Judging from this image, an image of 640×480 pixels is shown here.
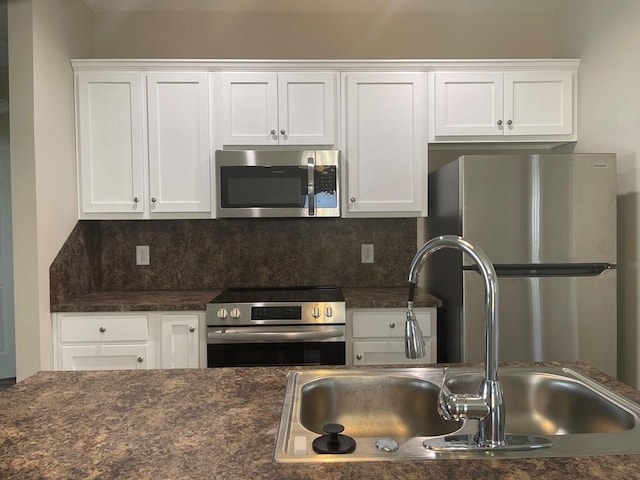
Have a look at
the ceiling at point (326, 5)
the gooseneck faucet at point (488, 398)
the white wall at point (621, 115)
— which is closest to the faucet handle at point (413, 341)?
the gooseneck faucet at point (488, 398)

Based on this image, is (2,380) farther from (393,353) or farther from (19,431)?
(19,431)

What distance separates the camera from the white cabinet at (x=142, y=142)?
2736 millimetres

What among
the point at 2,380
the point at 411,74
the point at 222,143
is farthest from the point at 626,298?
the point at 2,380

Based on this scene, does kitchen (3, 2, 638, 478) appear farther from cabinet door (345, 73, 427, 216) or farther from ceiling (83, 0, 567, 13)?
cabinet door (345, 73, 427, 216)

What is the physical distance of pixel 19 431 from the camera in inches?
37.3

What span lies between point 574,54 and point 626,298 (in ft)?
5.02

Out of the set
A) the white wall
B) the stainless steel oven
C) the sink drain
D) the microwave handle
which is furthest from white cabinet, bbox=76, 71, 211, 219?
the white wall

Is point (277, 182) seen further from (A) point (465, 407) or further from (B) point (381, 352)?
(A) point (465, 407)

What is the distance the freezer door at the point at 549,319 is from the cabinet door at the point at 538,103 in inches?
38.2

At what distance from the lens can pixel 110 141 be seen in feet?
9.01

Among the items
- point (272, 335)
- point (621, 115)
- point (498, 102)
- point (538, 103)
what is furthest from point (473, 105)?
point (272, 335)

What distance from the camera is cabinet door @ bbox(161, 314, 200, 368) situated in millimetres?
2531

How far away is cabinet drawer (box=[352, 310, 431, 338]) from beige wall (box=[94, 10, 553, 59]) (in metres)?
1.77

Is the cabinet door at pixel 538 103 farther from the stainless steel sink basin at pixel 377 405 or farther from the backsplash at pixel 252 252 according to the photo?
the stainless steel sink basin at pixel 377 405
